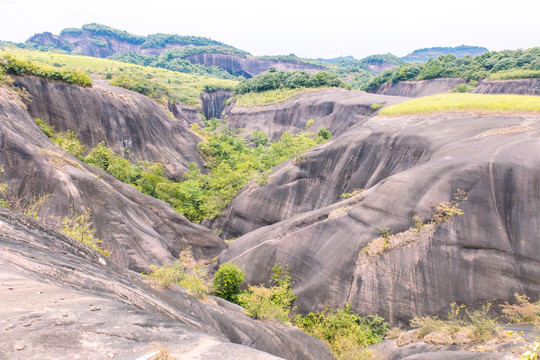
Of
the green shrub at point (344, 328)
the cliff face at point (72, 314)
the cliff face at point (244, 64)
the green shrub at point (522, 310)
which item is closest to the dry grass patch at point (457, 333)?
the green shrub at point (522, 310)

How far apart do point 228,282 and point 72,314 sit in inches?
477

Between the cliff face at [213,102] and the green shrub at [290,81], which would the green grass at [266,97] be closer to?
the green shrub at [290,81]

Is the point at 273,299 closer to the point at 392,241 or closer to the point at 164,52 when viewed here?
the point at 392,241

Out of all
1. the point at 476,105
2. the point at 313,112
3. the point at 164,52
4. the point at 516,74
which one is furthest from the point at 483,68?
the point at 164,52

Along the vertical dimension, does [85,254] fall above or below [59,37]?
below

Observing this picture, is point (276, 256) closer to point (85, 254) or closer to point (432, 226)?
point (432, 226)

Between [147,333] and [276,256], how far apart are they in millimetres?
12781

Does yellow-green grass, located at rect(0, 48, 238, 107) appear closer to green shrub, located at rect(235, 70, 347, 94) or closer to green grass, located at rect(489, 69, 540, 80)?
green shrub, located at rect(235, 70, 347, 94)

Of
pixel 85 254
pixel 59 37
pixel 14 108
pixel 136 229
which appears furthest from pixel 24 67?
pixel 59 37

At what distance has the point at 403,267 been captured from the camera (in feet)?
45.5

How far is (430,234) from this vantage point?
45.4ft

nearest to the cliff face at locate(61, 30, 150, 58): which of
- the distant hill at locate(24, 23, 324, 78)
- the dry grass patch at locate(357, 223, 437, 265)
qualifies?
the distant hill at locate(24, 23, 324, 78)

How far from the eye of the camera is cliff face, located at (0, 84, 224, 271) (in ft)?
55.9

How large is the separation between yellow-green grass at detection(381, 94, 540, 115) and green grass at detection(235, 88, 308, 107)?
1492 inches
